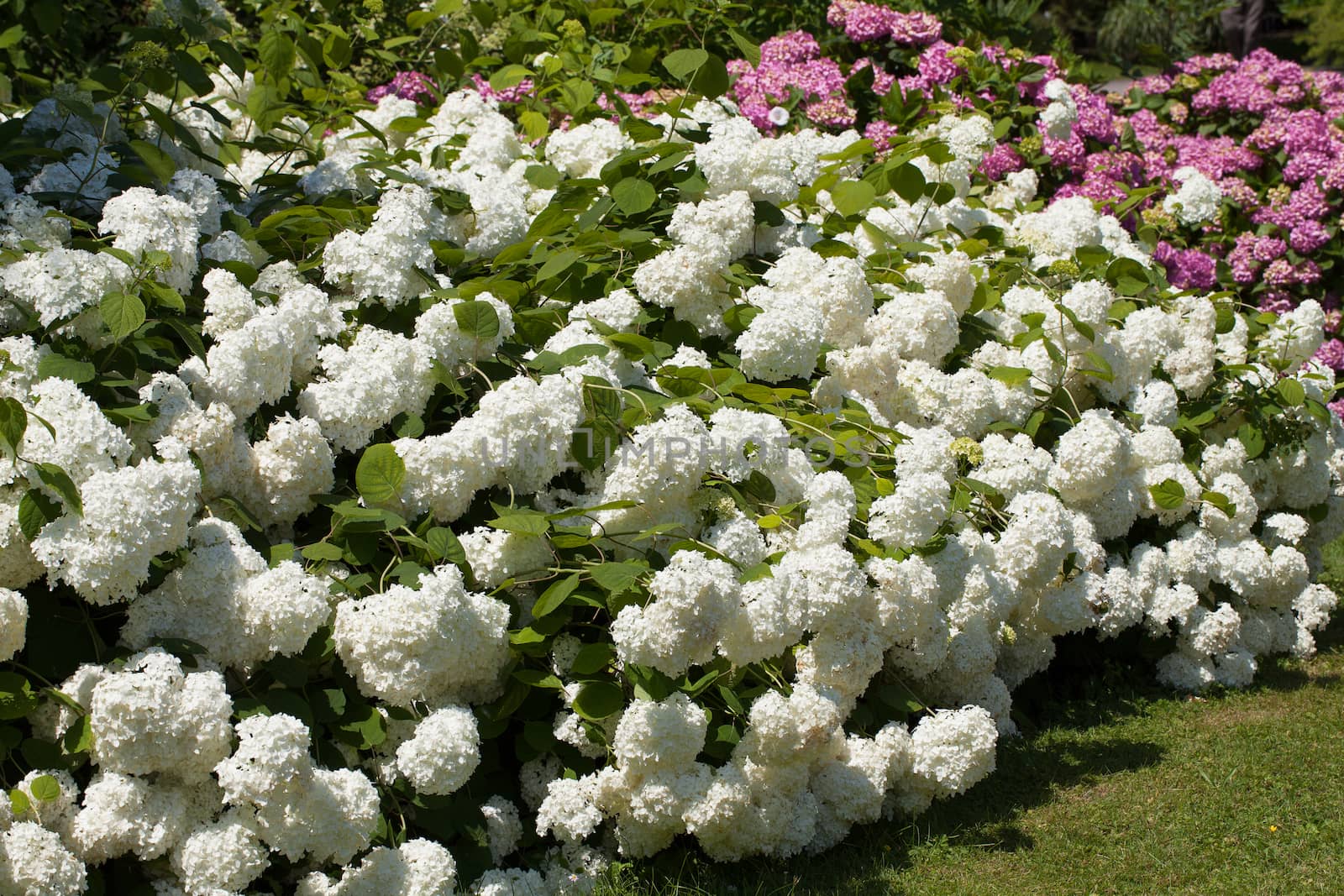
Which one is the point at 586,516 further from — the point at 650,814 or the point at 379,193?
the point at 379,193

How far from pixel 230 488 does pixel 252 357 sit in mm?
341

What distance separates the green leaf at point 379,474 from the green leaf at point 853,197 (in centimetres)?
217

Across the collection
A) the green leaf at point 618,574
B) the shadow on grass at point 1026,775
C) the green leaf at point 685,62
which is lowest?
the shadow on grass at point 1026,775

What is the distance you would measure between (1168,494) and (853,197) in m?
1.58

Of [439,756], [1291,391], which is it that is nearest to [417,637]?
[439,756]

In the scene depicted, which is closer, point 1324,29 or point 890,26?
point 890,26

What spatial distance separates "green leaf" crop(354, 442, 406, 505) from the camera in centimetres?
342

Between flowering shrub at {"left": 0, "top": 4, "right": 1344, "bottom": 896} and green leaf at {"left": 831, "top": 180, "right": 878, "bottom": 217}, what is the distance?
23 mm

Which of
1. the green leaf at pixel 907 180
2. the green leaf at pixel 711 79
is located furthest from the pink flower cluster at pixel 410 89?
the green leaf at pixel 907 180

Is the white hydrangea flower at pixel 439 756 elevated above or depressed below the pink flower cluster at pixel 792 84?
below

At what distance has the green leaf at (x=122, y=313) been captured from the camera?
3209 mm

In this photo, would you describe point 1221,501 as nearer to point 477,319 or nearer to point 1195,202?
point 1195,202

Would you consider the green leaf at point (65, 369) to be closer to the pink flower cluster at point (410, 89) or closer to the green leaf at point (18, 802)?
the green leaf at point (18, 802)

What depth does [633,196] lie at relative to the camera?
458 cm
